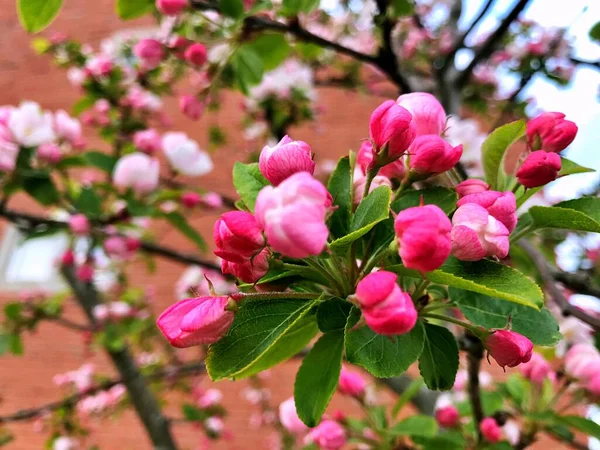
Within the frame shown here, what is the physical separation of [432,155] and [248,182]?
0.16 m

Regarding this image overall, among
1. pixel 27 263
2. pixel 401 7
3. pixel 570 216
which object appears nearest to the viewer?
pixel 570 216

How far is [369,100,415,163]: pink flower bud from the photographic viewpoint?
0.37 m

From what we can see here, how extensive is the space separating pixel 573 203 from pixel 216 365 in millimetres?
364

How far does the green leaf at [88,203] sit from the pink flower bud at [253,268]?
86 centimetres

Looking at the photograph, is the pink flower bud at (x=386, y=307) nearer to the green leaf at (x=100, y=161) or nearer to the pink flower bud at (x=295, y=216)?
the pink flower bud at (x=295, y=216)

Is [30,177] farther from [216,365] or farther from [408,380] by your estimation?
[408,380]

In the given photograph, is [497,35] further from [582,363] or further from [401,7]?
[582,363]

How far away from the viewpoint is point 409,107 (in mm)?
415

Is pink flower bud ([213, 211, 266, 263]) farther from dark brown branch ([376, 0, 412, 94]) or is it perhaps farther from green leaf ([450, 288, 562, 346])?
dark brown branch ([376, 0, 412, 94])

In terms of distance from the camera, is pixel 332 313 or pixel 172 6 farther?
pixel 172 6

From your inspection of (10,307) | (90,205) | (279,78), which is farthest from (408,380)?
(10,307)

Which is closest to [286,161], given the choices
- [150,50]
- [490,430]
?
[490,430]

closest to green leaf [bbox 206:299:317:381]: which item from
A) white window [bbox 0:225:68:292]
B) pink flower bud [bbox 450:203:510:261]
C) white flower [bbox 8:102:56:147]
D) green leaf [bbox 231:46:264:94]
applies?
pink flower bud [bbox 450:203:510:261]

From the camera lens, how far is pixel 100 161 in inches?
45.8
